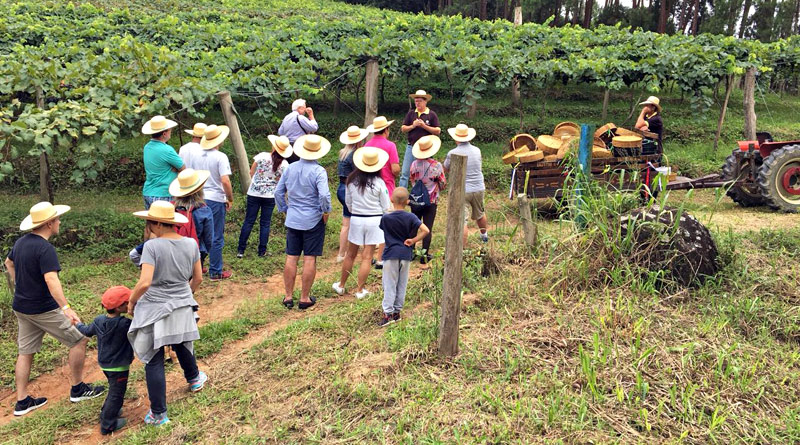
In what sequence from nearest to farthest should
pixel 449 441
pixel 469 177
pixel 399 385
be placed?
pixel 449 441
pixel 399 385
pixel 469 177

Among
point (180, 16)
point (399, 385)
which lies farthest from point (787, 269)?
point (180, 16)

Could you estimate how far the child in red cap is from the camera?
4.21m

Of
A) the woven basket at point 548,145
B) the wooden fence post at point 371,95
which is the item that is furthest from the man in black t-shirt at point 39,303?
the woven basket at point 548,145

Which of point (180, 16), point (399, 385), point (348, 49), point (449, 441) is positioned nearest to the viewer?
point (449, 441)

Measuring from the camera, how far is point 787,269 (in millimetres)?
5465

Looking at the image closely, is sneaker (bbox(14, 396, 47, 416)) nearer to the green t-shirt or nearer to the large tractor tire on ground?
the green t-shirt

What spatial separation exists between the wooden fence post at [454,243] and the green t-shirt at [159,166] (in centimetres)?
395

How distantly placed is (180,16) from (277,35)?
21.4 feet

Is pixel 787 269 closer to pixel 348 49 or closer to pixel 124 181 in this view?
pixel 348 49

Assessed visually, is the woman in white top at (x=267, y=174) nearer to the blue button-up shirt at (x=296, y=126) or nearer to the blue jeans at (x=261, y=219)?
the blue jeans at (x=261, y=219)

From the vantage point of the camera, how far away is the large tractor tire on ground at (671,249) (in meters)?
5.02

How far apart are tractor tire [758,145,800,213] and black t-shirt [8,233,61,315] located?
905cm

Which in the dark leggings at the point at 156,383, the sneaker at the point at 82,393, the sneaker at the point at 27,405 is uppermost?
the dark leggings at the point at 156,383

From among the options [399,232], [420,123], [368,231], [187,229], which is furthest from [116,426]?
[420,123]
